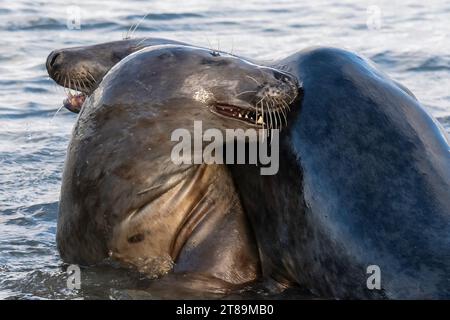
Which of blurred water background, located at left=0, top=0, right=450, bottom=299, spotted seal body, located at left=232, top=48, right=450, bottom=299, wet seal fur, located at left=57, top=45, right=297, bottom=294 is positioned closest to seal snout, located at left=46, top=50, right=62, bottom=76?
wet seal fur, located at left=57, top=45, right=297, bottom=294

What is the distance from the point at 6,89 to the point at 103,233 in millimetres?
5907

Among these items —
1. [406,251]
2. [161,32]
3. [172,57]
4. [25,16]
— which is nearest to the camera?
[406,251]

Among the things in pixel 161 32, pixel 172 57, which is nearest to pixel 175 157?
pixel 172 57

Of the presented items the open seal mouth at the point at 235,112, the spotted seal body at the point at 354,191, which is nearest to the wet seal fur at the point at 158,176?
the open seal mouth at the point at 235,112

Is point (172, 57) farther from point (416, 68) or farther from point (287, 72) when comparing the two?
point (416, 68)

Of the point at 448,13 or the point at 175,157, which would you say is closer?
the point at 175,157

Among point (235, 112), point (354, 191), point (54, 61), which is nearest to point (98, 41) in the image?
point (54, 61)

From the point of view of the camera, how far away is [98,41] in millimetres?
13156

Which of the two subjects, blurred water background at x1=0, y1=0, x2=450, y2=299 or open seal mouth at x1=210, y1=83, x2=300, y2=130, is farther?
blurred water background at x1=0, y1=0, x2=450, y2=299

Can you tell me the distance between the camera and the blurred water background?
624 cm

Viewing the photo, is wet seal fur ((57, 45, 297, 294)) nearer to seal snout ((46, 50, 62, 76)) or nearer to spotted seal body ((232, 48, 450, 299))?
spotted seal body ((232, 48, 450, 299))

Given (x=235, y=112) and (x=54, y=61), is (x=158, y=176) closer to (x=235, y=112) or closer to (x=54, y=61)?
(x=235, y=112)

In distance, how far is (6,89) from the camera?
11.2 meters
